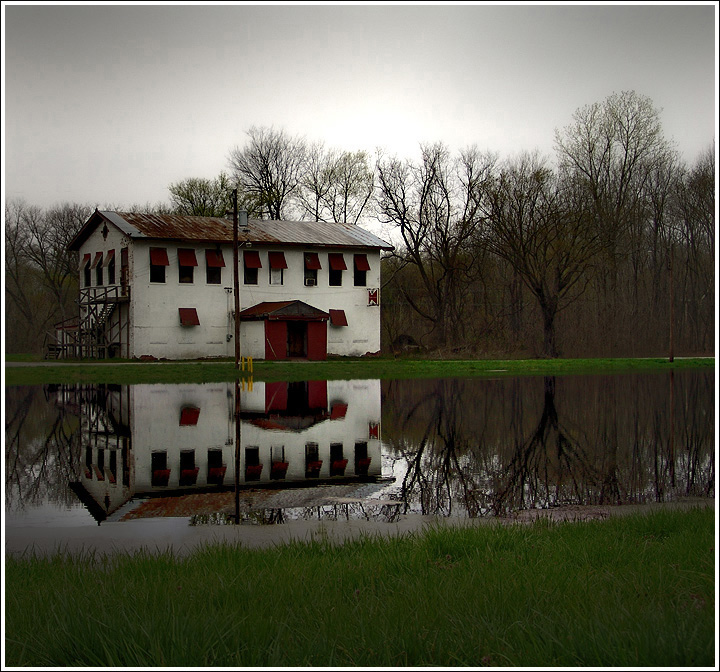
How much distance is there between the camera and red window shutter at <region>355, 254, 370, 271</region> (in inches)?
2229

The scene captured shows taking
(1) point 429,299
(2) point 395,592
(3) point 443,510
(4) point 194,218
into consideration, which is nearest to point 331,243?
(4) point 194,218

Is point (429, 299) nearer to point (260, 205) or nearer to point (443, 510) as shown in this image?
point (260, 205)

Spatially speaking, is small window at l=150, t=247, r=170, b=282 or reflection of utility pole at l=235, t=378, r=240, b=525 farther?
small window at l=150, t=247, r=170, b=282

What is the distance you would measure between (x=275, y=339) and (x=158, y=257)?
8.83 meters

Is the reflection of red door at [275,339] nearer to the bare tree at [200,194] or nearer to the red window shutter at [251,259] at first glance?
the red window shutter at [251,259]

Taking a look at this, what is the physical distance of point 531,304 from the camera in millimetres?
62062

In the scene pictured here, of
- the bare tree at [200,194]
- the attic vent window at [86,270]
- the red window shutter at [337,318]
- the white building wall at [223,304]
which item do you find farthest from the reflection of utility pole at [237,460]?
the bare tree at [200,194]

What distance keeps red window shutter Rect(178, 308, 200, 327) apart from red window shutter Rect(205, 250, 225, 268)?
10.5 feet

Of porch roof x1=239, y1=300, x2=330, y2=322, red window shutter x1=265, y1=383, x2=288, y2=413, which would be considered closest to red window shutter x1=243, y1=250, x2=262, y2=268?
porch roof x1=239, y1=300, x2=330, y2=322

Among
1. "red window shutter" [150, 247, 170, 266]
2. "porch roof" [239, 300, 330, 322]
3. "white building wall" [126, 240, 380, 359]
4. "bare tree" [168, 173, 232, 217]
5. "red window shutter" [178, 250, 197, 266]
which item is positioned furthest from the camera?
"bare tree" [168, 173, 232, 217]

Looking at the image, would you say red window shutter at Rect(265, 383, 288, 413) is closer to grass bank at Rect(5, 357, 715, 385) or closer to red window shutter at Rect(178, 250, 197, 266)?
grass bank at Rect(5, 357, 715, 385)

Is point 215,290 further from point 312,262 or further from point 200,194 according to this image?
point 200,194

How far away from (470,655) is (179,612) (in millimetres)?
1687

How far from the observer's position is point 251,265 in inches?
2089
